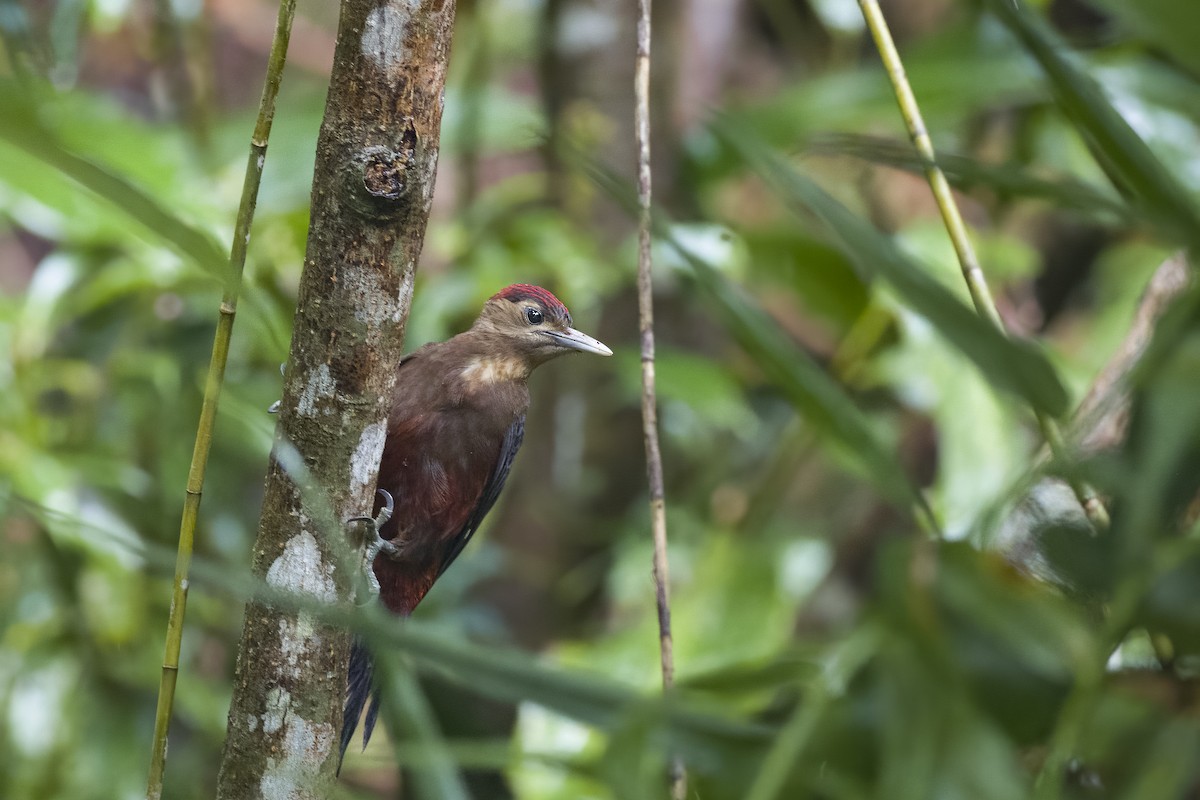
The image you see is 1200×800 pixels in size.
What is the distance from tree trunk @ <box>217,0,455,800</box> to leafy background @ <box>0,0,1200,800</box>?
79 mm

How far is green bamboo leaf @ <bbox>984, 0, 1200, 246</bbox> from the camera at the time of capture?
0.68 m

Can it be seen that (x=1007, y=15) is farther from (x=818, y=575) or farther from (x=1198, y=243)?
(x=818, y=575)

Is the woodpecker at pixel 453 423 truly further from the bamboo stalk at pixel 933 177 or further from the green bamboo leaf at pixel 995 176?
the green bamboo leaf at pixel 995 176

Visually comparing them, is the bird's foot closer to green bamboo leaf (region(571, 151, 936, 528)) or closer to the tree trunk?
the tree trunk

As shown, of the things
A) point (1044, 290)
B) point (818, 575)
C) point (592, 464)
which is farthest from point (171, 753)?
point (1044, 290)

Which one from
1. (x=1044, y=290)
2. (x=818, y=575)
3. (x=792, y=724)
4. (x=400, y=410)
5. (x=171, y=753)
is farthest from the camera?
(x=1044, y=290)

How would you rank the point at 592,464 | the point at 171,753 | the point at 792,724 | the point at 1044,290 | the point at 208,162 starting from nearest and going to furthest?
the point at 792,724
the point at 208,162
the point at 171,753
the point at 592,464
the point at 1044,290

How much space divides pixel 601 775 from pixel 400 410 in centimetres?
100

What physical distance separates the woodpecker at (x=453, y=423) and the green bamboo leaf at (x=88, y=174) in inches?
38.9

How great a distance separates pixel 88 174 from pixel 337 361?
530 millimetres

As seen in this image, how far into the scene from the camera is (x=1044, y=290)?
16.1 ft

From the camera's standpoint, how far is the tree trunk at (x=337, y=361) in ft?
3.48

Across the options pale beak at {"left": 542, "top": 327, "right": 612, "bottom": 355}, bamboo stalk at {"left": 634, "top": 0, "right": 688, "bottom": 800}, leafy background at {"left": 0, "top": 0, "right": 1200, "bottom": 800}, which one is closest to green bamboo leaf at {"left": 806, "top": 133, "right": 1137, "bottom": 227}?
leafy background at {"left": 0, "top": 0, "right": 1200, "bottom": 800}

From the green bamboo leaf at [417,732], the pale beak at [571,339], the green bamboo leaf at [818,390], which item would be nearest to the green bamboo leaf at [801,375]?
the green bamboo leaf at [818,390]
